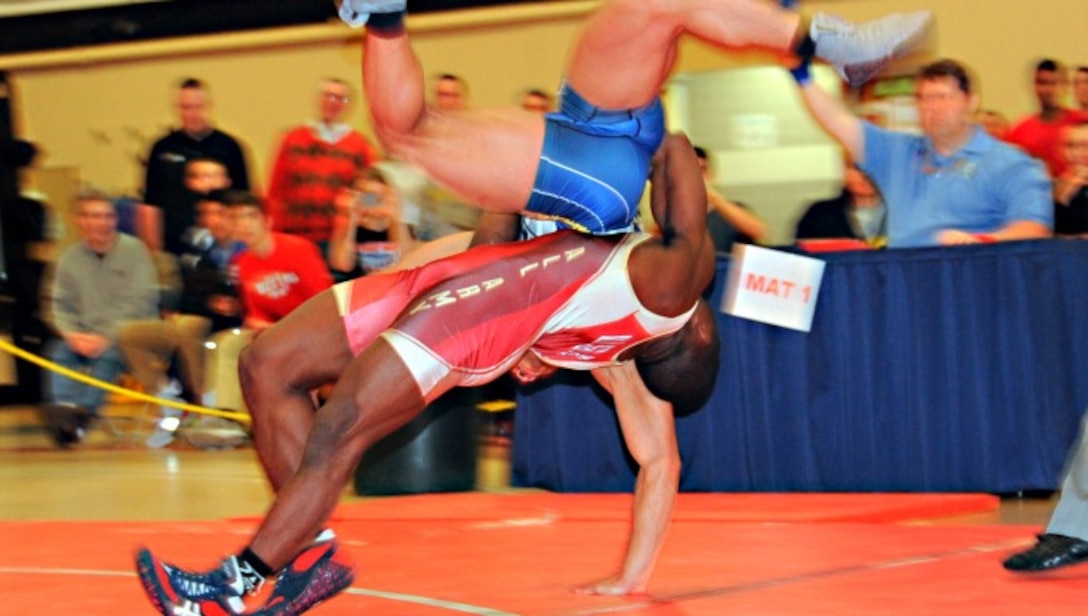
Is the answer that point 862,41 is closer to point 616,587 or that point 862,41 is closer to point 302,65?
point 616,587

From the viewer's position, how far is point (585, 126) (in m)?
4.36

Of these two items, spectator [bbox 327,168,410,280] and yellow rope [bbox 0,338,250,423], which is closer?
spectator [bbox 327,168,410,280]

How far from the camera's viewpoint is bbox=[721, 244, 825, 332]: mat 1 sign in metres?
7.37

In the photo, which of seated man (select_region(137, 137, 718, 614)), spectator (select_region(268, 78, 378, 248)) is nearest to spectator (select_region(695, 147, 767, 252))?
spectator (select_region(268, 78, 378, 248))

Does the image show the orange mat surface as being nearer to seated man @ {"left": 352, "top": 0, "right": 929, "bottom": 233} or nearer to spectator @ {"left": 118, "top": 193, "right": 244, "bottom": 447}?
seated man @ {"left": 352, "top": 0, "right": 929, "bottom": 233}

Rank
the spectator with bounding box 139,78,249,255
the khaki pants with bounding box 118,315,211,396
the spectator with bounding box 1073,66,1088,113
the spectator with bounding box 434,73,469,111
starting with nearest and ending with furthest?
the spectator with bounding box 1073,66,1088,113, the spectator with bounding box 434,73,469,111, the khaki pants with bounding box 118,315,211,396, the spectator with bounding box 139,78,249,255

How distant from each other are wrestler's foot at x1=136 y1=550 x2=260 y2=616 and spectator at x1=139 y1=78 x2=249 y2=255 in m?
7.06

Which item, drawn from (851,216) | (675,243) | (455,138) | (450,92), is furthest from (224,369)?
(455,138)

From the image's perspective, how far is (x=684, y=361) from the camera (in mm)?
4859

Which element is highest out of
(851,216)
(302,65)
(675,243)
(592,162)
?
(302,65)

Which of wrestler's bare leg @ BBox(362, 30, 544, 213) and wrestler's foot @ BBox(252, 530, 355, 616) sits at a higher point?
wrestler's bare leg @ BBox(362, 30, 544, 213)

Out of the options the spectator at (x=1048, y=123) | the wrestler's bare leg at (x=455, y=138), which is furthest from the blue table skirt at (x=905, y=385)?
→ the wrestler's bare leg at (x=455, y=138)

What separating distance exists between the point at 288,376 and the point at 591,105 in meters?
1.01

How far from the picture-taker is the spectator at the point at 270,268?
9.56 meters
